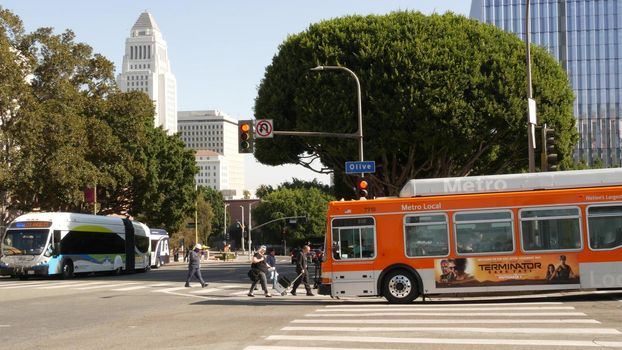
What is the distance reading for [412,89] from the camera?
35.9 m

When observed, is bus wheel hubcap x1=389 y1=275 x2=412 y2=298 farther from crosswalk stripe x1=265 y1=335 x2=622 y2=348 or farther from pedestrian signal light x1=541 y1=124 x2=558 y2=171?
crosswalk stripe x1=265 y1=335 x2=622 y2=348

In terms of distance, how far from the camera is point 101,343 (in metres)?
12.1

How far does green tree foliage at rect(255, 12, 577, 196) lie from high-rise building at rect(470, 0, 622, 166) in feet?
225

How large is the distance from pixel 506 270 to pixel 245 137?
10.7 m

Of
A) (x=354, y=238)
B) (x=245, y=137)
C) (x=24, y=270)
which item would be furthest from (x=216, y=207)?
(x=354, y=238)

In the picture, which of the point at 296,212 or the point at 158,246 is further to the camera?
the point at 296,212

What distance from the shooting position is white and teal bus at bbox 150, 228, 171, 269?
192 ft

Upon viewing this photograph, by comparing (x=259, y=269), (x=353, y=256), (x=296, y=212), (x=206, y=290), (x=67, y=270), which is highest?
(x=296, y=212)

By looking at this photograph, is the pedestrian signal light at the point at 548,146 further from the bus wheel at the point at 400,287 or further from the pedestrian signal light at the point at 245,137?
the pedestrian signal light at the point at 245,137

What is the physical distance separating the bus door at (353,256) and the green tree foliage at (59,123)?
2809 centimetres

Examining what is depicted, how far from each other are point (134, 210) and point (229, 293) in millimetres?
41060

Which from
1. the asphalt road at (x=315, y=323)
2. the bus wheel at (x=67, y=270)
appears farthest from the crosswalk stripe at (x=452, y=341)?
the bus wheel at (x=67, y=270)

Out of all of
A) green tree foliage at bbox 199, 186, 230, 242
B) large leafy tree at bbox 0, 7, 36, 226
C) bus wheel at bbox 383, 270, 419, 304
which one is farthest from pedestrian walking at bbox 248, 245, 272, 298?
green tree foliage at bbox 199, 186, 230, 242

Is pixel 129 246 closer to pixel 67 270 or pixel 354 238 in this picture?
pixel 67 270
